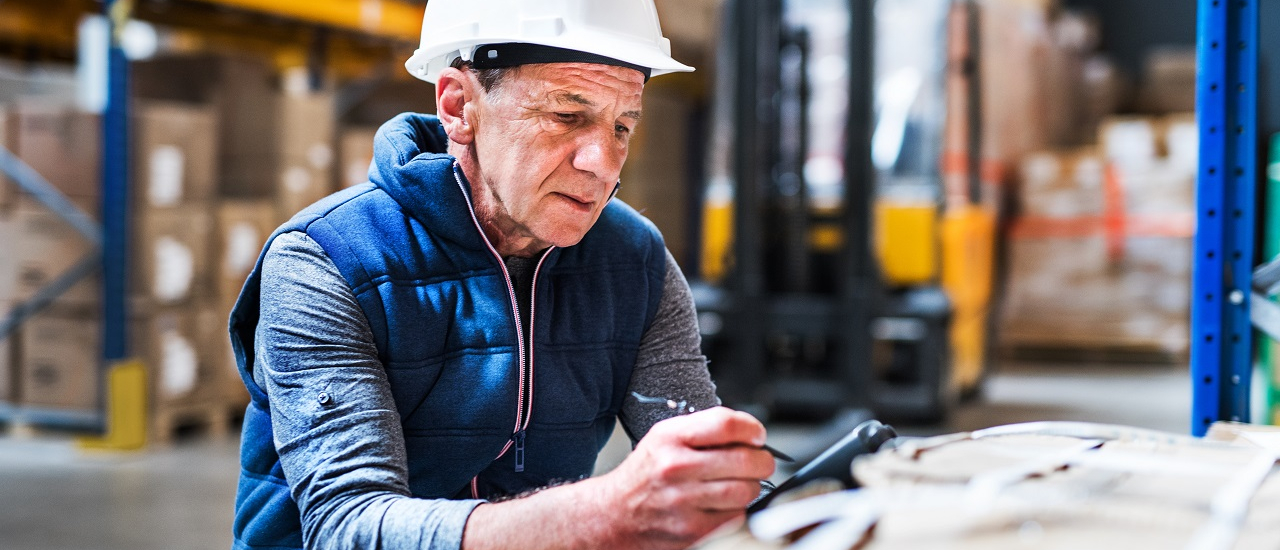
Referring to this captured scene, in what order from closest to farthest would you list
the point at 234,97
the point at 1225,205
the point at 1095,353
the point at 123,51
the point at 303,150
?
the point at 1225,205
the point at 123,51
the point at 234,97
the point at 303,150
the point at 1095,353

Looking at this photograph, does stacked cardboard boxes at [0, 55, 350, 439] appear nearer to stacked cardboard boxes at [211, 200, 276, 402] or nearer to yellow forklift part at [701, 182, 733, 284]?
stacked cardboard boxes at [211, 200, 276, 402]

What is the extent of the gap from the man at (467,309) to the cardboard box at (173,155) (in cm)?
460

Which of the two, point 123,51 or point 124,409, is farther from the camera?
point 124,409

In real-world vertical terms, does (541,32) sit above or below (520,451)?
above

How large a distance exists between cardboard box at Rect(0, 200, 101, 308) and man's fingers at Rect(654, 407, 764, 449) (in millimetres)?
5484

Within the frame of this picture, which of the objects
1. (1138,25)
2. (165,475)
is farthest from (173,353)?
(1138,25)

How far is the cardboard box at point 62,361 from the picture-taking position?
5984mm

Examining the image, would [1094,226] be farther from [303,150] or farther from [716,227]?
→ [303,150]

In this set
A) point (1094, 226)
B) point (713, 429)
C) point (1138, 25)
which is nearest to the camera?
point (713, 429)

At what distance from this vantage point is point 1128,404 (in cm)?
734

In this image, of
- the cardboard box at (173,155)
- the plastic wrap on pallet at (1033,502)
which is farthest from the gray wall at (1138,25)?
the plastic wrap on pallet at (1033,502)

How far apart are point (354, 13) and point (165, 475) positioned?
3333 mm

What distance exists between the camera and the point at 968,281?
706cm

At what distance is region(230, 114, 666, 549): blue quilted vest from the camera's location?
160 cm
